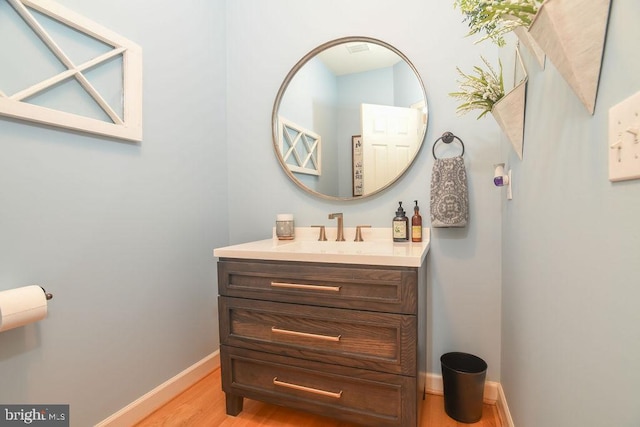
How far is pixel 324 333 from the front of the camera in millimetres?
1230

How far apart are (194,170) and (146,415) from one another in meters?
1.29

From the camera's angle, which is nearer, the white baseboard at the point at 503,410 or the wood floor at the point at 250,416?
the white baseboard at the point at 503,410

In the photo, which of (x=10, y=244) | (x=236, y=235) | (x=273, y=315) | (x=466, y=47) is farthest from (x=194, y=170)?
(x=466, y=47)

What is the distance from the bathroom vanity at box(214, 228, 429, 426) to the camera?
113 centimetres

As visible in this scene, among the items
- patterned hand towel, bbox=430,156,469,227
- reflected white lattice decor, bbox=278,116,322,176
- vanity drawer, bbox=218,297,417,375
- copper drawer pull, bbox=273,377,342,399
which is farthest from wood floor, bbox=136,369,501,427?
reflected white lattice decor, bbox=278,116,322,176

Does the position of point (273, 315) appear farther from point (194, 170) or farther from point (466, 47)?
point (466, 47)

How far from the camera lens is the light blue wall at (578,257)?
1.44ft

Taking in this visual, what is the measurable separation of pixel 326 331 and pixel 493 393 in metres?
1.01

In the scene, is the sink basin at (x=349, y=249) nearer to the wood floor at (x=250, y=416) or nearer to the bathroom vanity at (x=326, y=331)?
the bathroom vanity at (x=326, y=331)

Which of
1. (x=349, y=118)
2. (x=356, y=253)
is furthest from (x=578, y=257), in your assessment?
(x=349, y=118)

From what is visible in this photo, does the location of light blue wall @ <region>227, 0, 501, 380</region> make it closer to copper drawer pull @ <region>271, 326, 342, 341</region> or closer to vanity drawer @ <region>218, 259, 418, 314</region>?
vanity drawer @ <region>218, 259, 418, 314</region>

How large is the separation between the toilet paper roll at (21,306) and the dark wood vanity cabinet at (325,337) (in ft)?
2.05

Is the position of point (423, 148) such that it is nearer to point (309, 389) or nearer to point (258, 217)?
point (258, 217)

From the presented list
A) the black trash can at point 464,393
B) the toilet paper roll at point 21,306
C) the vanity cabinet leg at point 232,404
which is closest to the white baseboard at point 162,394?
the vanity cabinet leg at point 232,404
